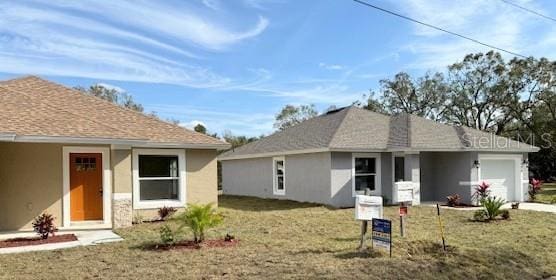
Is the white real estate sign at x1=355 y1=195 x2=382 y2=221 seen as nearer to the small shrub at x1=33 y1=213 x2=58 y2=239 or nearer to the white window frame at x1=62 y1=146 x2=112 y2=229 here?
the small shrub at x1=33 y1=213 x2=58 y2=239

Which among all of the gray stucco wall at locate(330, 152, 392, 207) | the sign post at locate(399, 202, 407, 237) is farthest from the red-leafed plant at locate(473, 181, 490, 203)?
the sign post at locate(399, 202, 407, 237)

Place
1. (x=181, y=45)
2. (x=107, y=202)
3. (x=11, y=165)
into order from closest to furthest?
(x=11, y=165)
(x=107, y=202)
(x=181, y=45)

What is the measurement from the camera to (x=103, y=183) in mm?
13703

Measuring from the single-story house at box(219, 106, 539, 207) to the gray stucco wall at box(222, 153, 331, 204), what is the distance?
0.14 ft

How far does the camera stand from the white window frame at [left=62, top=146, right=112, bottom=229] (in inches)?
529

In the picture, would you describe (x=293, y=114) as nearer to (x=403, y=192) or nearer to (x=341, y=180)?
(x=341, y=180)

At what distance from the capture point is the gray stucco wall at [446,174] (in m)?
20.2

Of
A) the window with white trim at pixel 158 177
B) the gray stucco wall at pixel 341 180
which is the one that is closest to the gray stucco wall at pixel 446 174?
the gray stucco wall at pixel 341 180

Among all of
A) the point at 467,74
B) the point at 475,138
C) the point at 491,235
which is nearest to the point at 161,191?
the point at 491,235

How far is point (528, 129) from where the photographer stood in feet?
128

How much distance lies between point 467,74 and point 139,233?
36.3 meters

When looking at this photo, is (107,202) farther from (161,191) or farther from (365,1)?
(365,1)

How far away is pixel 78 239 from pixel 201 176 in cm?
541

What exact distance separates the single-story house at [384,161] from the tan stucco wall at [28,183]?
9.87 meters
